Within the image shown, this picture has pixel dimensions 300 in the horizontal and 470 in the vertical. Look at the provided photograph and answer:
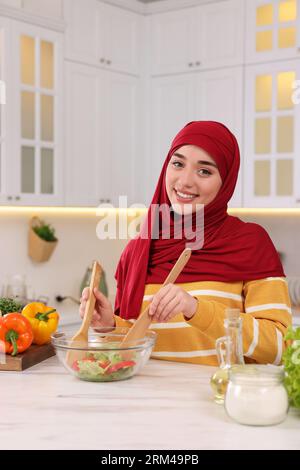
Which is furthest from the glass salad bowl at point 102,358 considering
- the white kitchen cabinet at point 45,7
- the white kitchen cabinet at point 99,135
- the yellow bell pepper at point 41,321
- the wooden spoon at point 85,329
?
the white kitchen cabinet at point 45,7

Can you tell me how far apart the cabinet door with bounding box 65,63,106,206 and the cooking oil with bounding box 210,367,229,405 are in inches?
101

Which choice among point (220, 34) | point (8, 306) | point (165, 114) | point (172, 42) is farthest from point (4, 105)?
point (8, 306)

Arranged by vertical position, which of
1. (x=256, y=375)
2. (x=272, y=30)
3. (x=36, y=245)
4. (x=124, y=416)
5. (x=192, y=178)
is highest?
(x=272, y=30)

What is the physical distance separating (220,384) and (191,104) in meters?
2.93

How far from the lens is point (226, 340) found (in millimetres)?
1462

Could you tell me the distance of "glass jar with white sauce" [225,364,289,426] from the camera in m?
1.30

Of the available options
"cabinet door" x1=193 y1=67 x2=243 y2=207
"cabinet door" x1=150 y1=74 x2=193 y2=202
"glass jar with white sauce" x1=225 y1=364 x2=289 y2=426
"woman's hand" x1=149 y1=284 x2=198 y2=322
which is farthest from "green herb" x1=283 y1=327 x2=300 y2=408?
"cabinet door" x1=150 y1=74 x2=193 y2=202

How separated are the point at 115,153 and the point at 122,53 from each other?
609 mm

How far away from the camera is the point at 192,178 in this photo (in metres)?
2.00

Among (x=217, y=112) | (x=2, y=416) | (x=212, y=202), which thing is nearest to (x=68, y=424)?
(x=2, y=416)

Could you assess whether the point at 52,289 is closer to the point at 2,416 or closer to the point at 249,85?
the point at 249,85

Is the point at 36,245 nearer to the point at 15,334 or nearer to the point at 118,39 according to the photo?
the point at 118,39

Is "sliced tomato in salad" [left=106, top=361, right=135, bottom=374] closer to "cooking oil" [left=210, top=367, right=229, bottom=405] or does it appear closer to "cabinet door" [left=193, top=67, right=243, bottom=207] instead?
"cooking oil" [left=210, top=367, right=229, bottom=405]

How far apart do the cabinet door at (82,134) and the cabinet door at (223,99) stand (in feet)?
1.96
